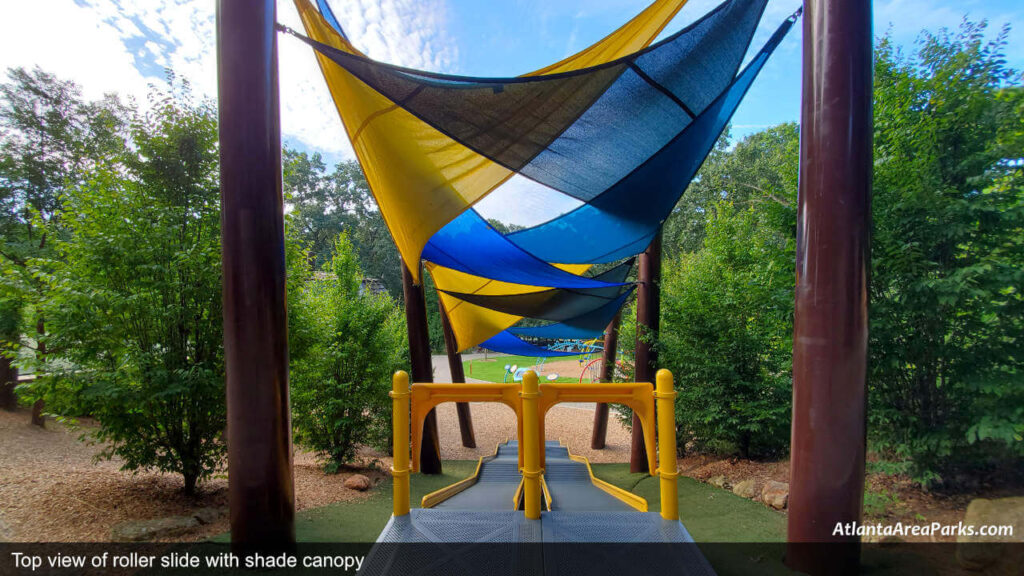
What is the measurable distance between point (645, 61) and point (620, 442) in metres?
7.30

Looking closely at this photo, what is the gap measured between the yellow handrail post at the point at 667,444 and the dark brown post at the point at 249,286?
2.32 meters

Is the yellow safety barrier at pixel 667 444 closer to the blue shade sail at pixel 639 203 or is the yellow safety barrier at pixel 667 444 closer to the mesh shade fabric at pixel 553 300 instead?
the blue shade sail at pixel 639 203

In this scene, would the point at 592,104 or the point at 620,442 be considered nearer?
the point at 592,104

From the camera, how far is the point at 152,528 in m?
2.78

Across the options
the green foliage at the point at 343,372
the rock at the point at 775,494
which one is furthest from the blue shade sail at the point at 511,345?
the rock at the point at 775,494

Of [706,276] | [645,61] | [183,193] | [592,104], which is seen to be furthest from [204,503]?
[706,276]

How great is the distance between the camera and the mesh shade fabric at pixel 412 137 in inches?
98.1

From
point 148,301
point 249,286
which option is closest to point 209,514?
point 148,301

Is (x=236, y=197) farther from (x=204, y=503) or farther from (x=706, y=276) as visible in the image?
(x=706, y=276)

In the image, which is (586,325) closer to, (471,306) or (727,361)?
(471,306)

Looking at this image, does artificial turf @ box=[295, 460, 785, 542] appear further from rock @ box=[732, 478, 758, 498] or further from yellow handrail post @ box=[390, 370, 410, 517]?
yellow handrail post @ box=[390, 370, 410, 517]

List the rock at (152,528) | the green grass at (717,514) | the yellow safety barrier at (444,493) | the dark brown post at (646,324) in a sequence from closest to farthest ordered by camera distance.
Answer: the rock at (152,528), the green grass at (717,514), the yellow safety barrier at (444,493), the dark brown post at (646,324)

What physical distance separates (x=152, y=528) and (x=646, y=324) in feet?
16.0

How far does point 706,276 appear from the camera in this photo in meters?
5.36
